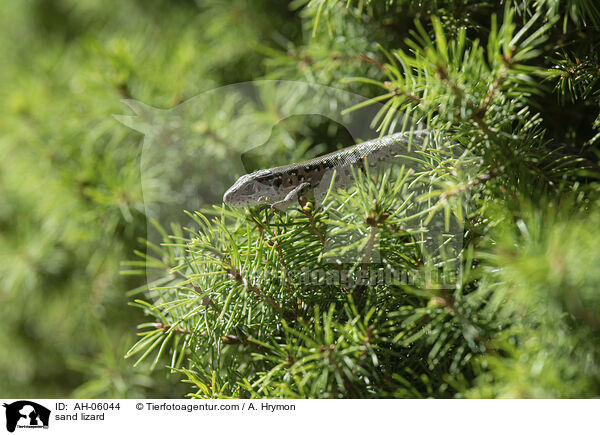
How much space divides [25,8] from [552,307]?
90cm

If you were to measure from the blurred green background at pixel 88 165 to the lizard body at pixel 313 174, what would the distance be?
0.17 m

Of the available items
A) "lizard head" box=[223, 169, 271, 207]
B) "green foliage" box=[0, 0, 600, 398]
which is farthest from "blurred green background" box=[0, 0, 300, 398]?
"lizard head" box=[223, 169, 271, 207]

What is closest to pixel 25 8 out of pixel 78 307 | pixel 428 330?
pixel 78 307

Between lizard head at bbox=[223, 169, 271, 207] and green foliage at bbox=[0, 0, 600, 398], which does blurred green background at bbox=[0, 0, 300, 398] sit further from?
lizard head at bbox=[223, 169, 271, 207]

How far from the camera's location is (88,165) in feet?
1.40

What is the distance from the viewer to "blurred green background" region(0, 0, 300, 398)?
428mm

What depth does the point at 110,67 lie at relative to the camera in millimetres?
428

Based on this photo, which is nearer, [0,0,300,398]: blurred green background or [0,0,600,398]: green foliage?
[0,0,600,398]: green foliage

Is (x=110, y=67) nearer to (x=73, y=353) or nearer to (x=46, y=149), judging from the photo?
(x=46, y=149)
